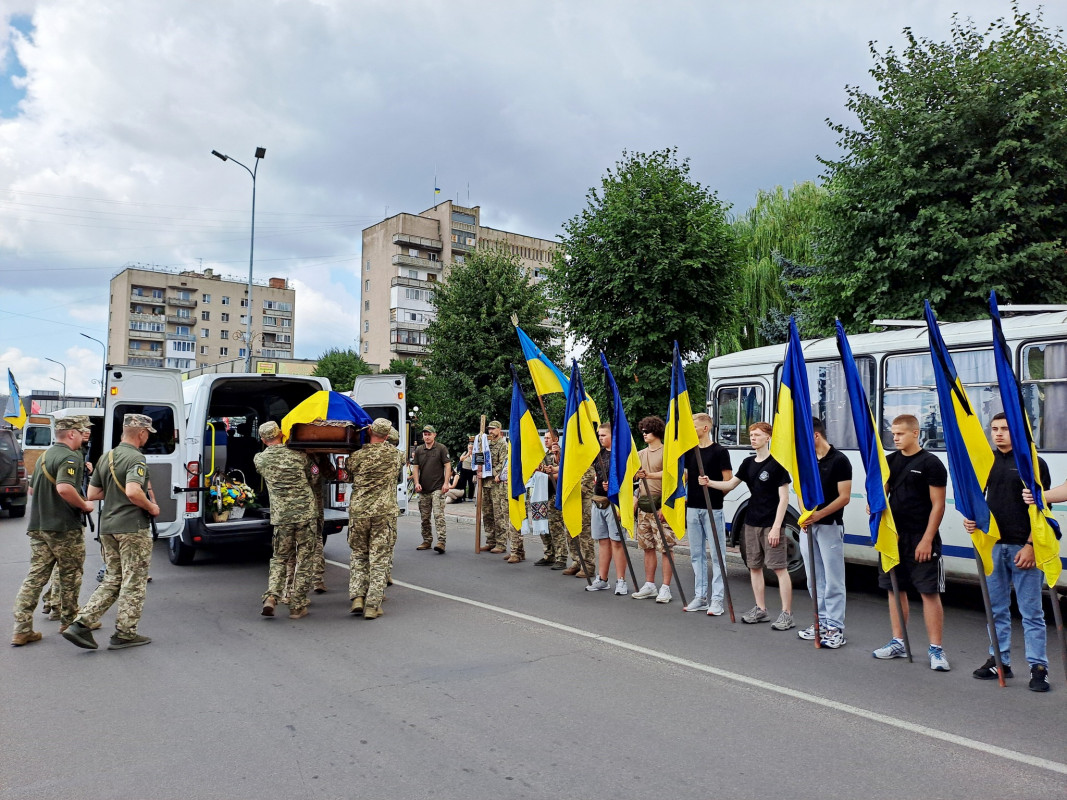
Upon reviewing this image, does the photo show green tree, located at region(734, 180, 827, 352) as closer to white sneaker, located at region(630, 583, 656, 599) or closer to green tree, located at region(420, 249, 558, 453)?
green tree, located at region(420, 249, 558, 453)

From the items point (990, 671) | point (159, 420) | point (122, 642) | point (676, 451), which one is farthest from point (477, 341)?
point (990, 671)

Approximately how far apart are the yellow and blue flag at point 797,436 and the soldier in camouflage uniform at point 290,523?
4628mm

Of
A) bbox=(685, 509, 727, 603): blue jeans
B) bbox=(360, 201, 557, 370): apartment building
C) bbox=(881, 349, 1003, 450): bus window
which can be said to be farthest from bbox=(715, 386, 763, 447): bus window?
bbox=(360, 201, 557, 370): apartment building

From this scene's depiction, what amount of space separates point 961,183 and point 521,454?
840 centimetres

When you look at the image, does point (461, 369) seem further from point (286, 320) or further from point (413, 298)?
point (286, 320)

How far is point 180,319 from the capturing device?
95562 mm

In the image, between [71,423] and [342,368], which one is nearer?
[71,423]

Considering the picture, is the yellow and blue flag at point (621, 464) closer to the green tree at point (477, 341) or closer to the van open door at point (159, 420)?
the van open door at point (159, 420)

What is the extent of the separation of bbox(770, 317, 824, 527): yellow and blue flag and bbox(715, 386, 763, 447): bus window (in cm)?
279

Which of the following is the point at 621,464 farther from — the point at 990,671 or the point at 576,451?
the point at 990,671

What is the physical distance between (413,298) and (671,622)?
211 ft

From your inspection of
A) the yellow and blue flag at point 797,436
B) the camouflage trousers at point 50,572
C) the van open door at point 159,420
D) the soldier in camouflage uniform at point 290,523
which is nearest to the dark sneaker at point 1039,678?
the yellow and blue flag at point 797,436

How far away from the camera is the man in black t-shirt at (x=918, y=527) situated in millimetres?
5797

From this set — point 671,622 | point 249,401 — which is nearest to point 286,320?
point 249,401
